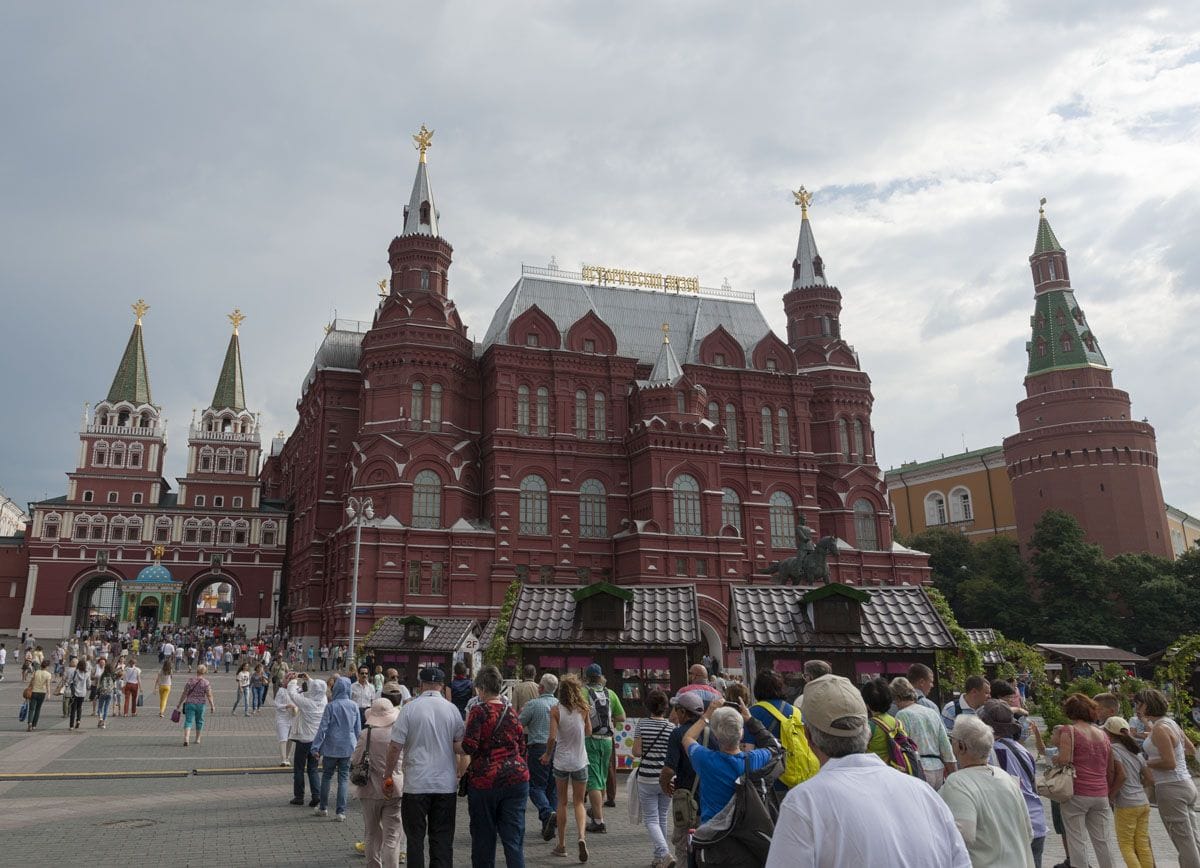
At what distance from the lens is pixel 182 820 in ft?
36.9

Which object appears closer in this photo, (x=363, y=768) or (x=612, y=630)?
(x=363, y=768)

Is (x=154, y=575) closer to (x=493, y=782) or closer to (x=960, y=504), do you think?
(x=493, y=782)

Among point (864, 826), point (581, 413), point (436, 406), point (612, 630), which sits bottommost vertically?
point (864, 826)

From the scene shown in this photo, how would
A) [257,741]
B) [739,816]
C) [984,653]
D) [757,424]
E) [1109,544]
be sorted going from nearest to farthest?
[739,816]
[257,741]
[984,653]
[757,424]
[1109,544]

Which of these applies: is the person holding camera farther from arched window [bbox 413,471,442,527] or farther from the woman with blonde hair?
arched window [bbox 413,471,442,527]

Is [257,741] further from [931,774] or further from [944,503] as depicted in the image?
[944,503]

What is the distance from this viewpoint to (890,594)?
15.9 meters

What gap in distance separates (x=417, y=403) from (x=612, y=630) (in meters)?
34.5

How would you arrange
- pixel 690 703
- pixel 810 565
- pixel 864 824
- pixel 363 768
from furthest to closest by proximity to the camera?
pixel 810 565, pixel 363 768, pixel 690 703, pixel 864 824

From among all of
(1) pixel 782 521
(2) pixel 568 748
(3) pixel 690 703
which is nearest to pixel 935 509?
(1) pixel 782 521

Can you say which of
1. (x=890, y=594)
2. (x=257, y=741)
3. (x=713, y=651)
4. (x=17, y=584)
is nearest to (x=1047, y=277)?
(x=713, y=651)

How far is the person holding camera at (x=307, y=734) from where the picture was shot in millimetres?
12102

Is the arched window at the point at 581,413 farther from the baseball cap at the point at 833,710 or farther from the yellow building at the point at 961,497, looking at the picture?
the baseball cap at the point at 833,710

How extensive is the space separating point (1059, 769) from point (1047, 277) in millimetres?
75606
